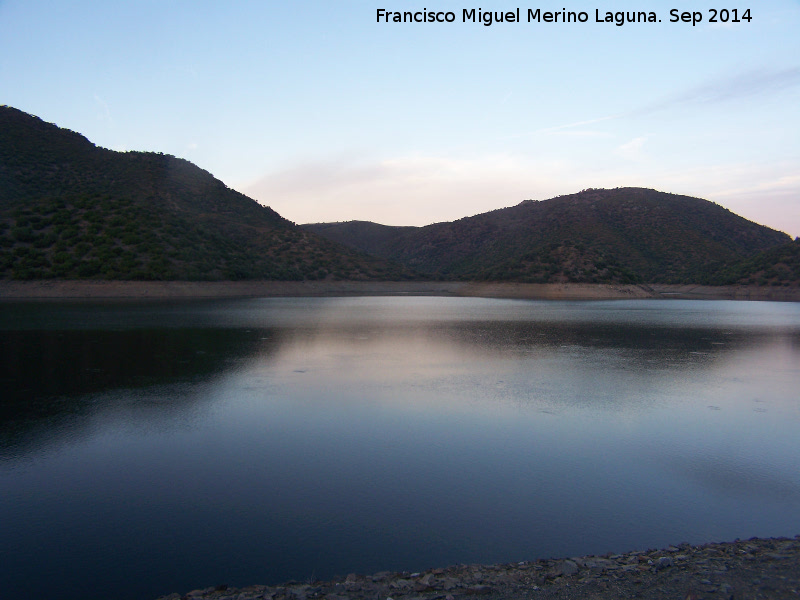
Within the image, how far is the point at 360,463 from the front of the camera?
25.0 feet

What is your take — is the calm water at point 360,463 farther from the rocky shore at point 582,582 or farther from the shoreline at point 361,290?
the shoreline at point 361,290

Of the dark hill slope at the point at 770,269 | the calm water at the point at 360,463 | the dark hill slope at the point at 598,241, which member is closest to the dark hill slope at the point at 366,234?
the dark hill slope at the point at 598,241

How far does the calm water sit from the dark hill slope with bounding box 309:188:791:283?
57219mm

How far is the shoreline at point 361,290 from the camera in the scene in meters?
45.4

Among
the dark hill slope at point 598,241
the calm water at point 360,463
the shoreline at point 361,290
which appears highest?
the dark hill slope at point 598,241

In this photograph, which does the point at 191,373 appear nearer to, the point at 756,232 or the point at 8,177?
the point at 8,177

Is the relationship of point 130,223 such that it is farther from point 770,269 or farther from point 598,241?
point 770,269

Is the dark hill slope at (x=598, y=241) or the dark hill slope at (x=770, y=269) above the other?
the dark hill slope at (x=598, y=241)

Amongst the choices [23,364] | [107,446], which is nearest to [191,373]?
[23,364]

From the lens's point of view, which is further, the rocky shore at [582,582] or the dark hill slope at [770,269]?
the dark hill slope at [770,269]

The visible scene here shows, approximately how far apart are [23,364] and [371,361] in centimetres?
942

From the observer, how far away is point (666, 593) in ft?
14.0

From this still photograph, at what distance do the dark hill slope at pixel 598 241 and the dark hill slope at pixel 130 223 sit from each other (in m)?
23.6

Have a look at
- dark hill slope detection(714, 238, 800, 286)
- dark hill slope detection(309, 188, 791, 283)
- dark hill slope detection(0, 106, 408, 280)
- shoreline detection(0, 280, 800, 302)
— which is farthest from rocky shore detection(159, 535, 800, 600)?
dark hill slope detection(714, 238, 800, 286)
